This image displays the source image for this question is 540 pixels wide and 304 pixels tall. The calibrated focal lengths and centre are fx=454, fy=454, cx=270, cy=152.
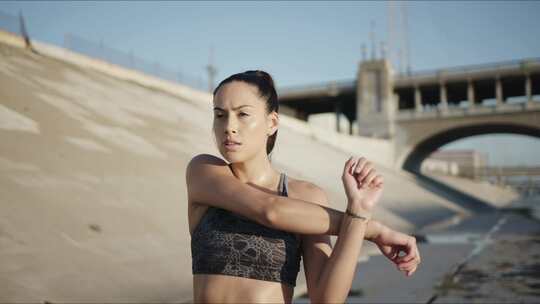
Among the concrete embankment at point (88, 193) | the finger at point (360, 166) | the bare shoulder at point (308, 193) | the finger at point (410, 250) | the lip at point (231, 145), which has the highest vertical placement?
the lip at point (231, 145)

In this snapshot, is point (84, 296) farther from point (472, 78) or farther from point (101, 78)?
point (472, 78)

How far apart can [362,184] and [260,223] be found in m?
0.44

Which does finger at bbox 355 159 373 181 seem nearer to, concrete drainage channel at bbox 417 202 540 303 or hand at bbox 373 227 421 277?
hand at bbox 373 227 421 277

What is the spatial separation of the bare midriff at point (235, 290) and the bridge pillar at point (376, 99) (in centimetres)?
4098

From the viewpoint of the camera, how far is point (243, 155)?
6.51 ft

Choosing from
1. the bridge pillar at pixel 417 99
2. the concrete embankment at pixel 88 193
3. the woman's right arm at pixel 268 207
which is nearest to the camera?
the woman's right arm at pixel 268 207

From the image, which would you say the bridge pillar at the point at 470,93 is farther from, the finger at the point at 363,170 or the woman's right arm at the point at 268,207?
the woman's right arm at the point at 268,207

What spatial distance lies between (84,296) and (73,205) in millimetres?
2273

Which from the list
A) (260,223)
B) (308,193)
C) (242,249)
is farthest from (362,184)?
(242,249)

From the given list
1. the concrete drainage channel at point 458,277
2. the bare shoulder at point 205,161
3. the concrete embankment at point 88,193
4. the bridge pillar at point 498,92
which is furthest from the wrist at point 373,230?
the bridge pillar at point 498,92

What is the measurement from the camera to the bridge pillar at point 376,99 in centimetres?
4153

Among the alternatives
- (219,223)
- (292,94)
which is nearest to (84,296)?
(219,223)

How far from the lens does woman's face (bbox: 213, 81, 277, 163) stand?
195 centimetres

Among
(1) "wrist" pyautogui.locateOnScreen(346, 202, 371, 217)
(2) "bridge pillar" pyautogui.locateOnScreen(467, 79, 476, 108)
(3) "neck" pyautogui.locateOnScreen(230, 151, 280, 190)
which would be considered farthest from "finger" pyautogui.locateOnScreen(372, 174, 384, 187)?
(2) "bridge pillar" pyautogui.locateOnScreen(467, 79, 476, 108)
